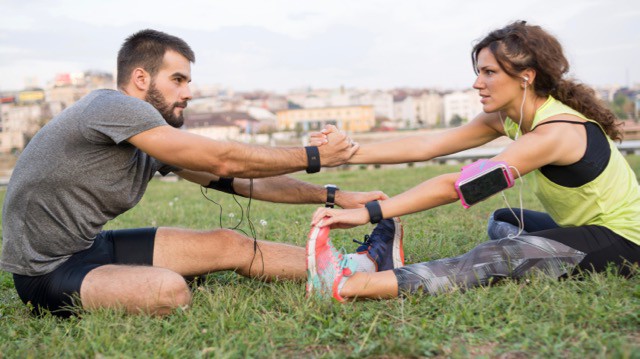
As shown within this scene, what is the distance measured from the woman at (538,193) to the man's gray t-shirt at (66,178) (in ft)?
4.19

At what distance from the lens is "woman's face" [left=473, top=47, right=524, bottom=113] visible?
157 inches

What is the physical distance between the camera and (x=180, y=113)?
4332 mm

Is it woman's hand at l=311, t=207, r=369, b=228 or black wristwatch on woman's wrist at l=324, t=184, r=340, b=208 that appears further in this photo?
black wristwatch on woman's wrist at l=324, t=184, r=340, b=208

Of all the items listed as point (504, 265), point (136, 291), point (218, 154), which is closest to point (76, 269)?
point (136, 291)

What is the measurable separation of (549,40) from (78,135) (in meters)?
2.90

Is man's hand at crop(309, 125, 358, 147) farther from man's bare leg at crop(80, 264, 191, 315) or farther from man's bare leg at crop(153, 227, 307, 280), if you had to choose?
man's bare leg at crop(80, 264, 191, 315)

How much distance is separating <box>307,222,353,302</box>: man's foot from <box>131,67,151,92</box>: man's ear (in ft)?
4.83

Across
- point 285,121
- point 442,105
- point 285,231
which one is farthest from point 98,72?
point 285,231

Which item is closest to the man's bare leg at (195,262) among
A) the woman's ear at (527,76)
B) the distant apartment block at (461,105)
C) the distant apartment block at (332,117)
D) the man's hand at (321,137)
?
the man's hand at (321,137)

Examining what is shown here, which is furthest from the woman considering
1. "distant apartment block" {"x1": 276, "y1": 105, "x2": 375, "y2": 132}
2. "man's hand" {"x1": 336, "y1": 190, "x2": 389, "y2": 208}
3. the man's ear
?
"distant apartment block" {"x1": 276, "y1": 105, "x2": 375, "y2": 132}

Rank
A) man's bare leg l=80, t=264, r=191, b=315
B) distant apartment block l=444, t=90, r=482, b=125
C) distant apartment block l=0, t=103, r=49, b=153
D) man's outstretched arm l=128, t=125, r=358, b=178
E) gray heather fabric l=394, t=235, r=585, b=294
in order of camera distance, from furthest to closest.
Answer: distant apartment block l=444, t=90, r=482, b=125 < distant apartment block l=0, t=103, r=49, b=153 < gray heather fabric l=394, t=235, r=585, b=294 < man's outstretched arm l=128, t=125, r=358, b=178 < man's bare leg l=80, t=264, r=191, b=315

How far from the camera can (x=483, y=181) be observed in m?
A: 3.61

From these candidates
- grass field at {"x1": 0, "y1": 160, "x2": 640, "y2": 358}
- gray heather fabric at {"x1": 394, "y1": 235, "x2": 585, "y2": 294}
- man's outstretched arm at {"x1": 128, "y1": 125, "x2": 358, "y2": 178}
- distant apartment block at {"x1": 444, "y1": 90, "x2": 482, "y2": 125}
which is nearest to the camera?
grass field at {"x1": 0, "y1": 160, "x2": 640, "y2": 358}

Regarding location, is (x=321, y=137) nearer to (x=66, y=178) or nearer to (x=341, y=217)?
(x=341, y=217)
